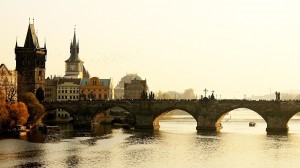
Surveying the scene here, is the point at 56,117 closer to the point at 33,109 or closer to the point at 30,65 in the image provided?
the point at 30,65

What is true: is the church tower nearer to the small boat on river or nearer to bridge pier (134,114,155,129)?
the small boat on river

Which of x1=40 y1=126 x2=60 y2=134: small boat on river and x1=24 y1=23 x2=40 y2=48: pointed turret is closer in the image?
x1=40 y1=126 x2=60 y2=134: small boat on river

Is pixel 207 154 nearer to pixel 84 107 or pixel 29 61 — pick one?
pixel 84 107

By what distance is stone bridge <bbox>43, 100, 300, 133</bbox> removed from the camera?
462ft

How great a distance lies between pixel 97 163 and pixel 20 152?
53.3 feet

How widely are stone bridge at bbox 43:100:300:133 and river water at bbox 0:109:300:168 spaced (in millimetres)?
9855

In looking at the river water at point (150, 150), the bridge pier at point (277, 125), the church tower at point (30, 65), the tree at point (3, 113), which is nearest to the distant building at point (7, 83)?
the tree at point (3, 113)

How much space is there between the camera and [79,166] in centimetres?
8069

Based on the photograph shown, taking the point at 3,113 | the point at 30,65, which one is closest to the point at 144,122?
the point at 3,113

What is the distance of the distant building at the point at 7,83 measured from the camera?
148 meters

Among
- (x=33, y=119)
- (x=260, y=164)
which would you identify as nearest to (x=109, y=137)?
(x=33, y=119)

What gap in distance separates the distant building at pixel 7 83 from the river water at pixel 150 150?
80.8 feet

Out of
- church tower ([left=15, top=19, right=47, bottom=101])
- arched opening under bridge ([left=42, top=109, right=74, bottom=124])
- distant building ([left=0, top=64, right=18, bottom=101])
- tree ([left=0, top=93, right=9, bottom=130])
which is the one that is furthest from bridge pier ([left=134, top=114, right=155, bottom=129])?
church tower ([left=15, top=19, right=47, bottom=101])

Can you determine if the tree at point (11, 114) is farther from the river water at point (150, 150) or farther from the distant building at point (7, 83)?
the distant building at point (7, 83)
